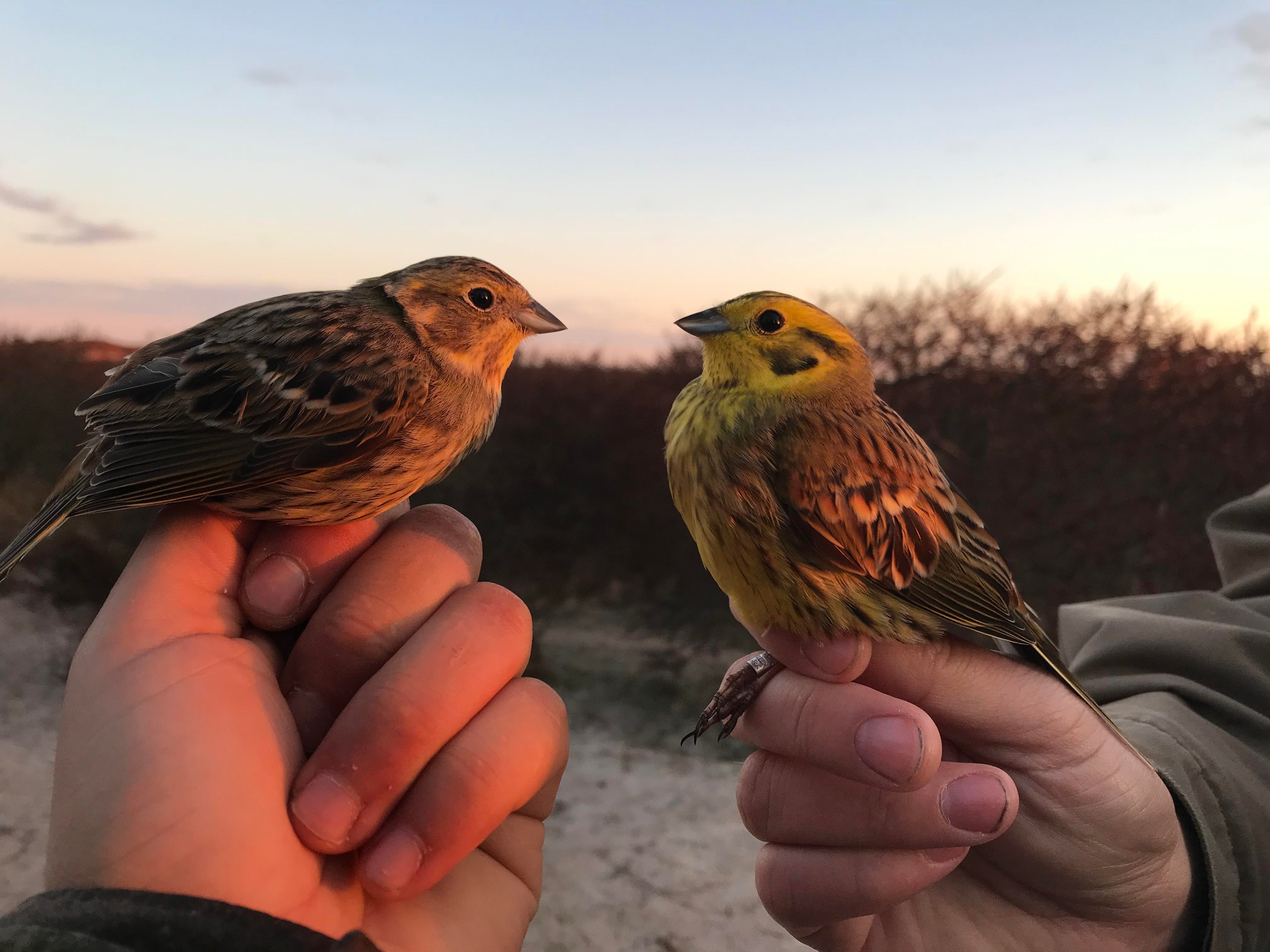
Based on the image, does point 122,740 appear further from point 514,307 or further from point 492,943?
point 514,307

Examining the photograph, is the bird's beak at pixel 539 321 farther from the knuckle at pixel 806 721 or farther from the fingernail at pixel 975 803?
the fingernail at pixel 975 803

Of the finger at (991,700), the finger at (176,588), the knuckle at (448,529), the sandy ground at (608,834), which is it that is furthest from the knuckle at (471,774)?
the sandy ground at (608,834)

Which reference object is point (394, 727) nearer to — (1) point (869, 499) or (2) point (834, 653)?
(2) point (834, 653)

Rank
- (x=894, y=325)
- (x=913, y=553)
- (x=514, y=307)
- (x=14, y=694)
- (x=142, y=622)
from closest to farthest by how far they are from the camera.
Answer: (x=142, y=622) < (x=913, y=553) < (x=514, y=307) < (x=894, y=325) < (x=14, y=694)

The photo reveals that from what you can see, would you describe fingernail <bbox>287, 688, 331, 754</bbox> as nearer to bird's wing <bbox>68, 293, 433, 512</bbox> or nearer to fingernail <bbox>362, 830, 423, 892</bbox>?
fingernail <bbox>362, 830, 423, 892</bbox>

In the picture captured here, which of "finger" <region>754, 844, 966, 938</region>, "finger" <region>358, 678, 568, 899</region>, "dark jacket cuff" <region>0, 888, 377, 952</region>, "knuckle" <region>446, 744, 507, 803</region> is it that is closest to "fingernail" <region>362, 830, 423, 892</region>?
"finger" <region>358, 678, 568, 899</region>

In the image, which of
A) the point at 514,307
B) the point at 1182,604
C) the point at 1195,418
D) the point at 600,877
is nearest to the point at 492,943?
the point at 514,307
